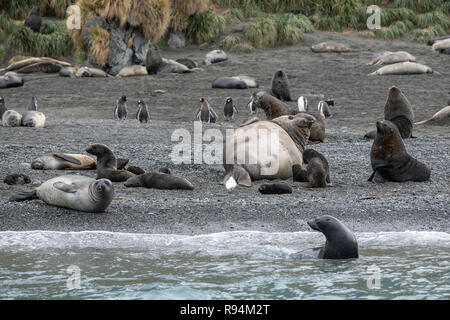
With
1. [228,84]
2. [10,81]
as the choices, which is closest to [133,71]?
[228,84]

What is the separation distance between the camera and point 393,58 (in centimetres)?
1875

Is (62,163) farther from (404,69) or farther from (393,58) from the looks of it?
(393,58)

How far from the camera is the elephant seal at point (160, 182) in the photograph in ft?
24.8

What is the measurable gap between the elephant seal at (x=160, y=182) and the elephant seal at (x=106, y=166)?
23cm

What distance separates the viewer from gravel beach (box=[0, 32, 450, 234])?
661cm

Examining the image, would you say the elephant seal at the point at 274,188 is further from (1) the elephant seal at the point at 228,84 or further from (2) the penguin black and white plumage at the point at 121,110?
(1) the elephant seal at the point at 228,84

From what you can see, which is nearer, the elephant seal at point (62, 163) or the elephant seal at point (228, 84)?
the elephant seal at point (62, 163)

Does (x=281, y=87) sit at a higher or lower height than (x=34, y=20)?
lower

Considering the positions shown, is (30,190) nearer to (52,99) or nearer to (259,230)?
(259,230)

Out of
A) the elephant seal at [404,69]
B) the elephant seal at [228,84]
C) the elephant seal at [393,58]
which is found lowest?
the elephant seal at [228,84]

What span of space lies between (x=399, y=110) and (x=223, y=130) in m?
2.89

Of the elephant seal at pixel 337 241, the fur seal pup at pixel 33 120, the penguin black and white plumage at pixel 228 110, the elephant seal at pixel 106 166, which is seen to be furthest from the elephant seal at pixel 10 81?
the elephant seal at pixel 337 241

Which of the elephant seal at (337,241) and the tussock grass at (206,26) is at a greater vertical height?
the tussock grass at (206,26)

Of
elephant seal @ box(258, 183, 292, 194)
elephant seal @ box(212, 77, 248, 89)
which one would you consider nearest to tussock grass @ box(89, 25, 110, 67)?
elephant seal @ box(212, 77, 248, 89)
